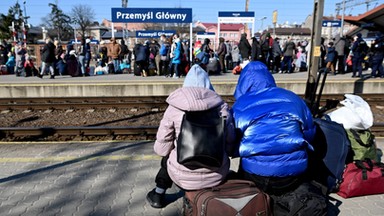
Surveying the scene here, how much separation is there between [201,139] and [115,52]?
14149 millimetres

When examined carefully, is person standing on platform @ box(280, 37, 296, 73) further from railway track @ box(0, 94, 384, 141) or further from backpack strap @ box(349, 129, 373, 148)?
backpack strap @ box(349, 129, 373, 148)

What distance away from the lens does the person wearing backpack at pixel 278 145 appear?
2.87 metres

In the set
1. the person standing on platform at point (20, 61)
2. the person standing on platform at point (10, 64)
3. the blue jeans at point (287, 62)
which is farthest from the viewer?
the person standing on platform at point (10, 64)

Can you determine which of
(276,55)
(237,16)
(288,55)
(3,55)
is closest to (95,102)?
(276,55)

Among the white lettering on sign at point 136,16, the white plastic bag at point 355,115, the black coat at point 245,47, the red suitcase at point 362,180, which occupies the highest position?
the white lettering on sign at point 136,16

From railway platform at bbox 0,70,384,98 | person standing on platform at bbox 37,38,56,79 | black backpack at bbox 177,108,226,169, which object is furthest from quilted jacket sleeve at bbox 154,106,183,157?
person standing on platform at bbox 37,38,56,79

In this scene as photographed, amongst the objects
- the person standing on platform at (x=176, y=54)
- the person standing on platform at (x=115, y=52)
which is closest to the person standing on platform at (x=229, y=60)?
the person standing on platform at (x=176, y=54)

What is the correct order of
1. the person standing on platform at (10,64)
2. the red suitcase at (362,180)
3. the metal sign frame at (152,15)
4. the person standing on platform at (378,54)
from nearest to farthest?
the red suitcase at (362,180) < the person standing on platform at (378,54) < the metal sign frame at (152,15) < the person standing on platform at (10,64)

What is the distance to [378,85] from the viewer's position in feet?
38.8

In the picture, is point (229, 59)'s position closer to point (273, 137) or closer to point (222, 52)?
point (222, 52)

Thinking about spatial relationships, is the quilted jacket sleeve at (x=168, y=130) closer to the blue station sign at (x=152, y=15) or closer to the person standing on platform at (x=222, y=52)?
the person standing on platform at (x=222, y=52)

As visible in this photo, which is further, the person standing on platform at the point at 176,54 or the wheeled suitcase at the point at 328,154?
the person standing on platform at the point at 176,54

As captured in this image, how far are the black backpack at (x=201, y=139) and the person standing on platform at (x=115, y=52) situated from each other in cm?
1370

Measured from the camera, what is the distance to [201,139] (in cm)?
271
